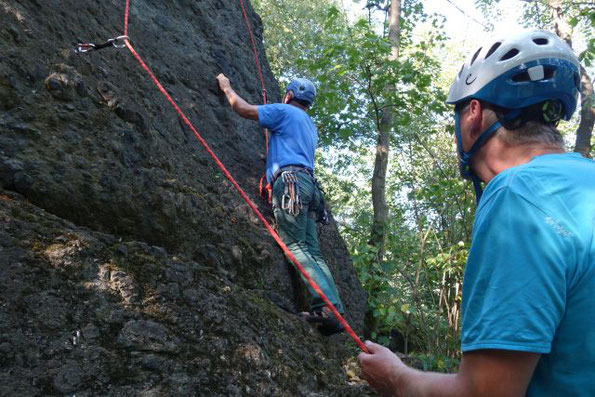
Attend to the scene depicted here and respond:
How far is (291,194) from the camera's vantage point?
432cm

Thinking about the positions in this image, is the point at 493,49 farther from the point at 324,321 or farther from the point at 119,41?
the point at 119,41

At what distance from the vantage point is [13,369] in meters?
1.79

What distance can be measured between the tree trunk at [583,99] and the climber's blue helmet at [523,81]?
759 centimetres

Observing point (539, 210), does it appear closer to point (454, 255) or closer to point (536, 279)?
point (536, 279)

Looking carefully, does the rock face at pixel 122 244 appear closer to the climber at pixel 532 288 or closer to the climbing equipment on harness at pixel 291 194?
the climbing equipment on harness at pixel 291 194

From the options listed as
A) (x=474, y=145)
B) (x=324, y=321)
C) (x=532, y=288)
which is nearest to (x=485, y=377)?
(x=532, y=288)

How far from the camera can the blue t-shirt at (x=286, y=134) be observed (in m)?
4.64

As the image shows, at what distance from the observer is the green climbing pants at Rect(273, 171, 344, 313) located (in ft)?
13.0

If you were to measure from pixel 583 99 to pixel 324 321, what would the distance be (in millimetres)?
7198

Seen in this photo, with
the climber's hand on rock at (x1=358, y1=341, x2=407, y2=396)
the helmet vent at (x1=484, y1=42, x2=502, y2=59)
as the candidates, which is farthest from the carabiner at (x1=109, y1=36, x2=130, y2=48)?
the climber's hand on rock at (x1=358, y1=341, x2=407, y2=396)

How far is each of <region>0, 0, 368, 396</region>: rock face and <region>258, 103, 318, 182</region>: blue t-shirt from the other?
21.0 inches

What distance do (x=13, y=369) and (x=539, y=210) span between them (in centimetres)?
175

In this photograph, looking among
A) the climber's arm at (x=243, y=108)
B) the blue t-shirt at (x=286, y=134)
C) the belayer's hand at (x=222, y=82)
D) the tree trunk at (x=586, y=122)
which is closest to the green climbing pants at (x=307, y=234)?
the blue t-shirt at (x=286, y=134)

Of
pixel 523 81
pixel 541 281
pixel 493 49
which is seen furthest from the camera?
pixel 493 49
